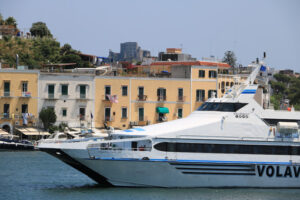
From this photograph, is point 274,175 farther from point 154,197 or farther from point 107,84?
point 107,84

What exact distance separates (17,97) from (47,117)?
3.06 meters

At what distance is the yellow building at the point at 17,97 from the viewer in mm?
58406

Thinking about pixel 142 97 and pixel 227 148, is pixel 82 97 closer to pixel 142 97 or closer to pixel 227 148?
pixel 142 97

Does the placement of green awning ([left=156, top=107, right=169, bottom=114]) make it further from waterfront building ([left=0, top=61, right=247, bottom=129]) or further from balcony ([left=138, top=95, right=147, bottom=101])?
balcony ([left=138, top=95, right=147, bottom=101])

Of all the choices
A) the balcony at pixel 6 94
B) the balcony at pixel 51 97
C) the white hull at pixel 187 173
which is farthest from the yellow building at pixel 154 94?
the white hull at pixel 187 173

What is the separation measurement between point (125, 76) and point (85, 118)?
5.15 metres

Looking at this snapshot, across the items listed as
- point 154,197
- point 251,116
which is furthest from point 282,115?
point 154,197

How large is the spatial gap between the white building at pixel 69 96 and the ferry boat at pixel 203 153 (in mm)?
26669

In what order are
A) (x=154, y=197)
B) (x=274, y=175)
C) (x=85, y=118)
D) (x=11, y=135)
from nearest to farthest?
(x=154, y=197) → (x=274, y=175) → (x=11, y=135) → (x=85, y=118)

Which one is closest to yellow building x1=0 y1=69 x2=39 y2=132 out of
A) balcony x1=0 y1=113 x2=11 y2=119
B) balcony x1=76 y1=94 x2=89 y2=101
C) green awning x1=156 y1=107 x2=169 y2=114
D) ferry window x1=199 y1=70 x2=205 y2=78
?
balcony x1=0 y1=113 x2=11 y2=119

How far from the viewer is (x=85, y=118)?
60.3 m

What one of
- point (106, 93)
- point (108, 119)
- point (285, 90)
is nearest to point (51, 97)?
point (106, 93)

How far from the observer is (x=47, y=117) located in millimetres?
58438

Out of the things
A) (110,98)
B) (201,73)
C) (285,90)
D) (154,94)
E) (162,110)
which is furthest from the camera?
(285,90)
